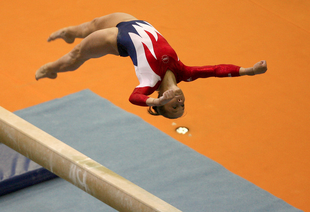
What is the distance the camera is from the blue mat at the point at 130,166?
12.5ft

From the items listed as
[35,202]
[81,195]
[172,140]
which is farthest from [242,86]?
[35,202]

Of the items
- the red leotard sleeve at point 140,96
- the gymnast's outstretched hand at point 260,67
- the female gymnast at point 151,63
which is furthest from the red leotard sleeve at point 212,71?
the red leotard sleeve at point 140,96

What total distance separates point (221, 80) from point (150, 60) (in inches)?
113

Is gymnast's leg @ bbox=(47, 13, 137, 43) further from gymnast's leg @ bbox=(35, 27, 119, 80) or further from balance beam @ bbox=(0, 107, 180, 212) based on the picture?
balance beam @ bbox=(0, 107, 180, 212)

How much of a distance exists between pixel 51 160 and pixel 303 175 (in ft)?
9.33

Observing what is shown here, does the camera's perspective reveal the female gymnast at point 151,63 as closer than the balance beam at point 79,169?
No

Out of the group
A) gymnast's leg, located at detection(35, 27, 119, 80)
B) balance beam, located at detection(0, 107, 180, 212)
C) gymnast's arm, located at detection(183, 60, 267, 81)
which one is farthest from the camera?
gymnast's leg, located at detection(35, 27, 119, 80)

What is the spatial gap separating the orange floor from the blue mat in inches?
7.0

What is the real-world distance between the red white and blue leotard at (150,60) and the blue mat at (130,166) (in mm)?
1473

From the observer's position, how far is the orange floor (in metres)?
4.38

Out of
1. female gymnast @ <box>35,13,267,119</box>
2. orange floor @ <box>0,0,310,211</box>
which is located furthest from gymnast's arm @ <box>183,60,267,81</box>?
orange floor @ <box>0,0,310,211</box>

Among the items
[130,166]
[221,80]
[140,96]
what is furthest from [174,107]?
[221,80]

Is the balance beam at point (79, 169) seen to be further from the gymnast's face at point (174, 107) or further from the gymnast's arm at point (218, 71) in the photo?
the gymnast's arm at point (218, 71)

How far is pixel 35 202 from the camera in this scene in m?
3.84
